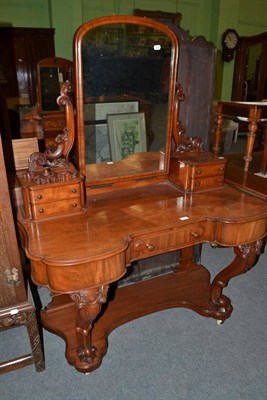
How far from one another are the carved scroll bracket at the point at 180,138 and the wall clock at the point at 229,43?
5719 millimetres

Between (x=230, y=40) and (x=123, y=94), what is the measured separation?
19.8 feet

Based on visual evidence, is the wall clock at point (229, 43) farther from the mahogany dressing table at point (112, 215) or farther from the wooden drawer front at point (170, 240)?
the wooden drawer front at point (170, 240)

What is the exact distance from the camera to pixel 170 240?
1.44 meters

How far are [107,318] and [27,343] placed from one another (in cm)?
49

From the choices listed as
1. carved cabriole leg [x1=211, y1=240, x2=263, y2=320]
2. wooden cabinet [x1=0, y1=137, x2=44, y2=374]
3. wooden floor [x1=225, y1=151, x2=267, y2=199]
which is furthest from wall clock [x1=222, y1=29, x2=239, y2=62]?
wooden cabinet [x1=0, y1=137, x2=44, y2=374]

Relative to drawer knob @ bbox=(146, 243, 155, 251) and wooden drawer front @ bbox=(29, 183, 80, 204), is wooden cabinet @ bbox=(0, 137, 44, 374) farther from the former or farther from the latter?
drawer knob @ bbox=(146, 243, 155, 251)

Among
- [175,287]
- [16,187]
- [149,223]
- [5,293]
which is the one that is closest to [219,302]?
[175,287]

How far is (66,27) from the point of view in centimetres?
582

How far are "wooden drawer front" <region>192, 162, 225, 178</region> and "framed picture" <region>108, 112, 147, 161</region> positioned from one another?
303 millimetres

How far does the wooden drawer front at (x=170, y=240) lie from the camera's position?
1372mm

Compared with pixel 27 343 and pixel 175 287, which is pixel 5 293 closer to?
pixel 27 343

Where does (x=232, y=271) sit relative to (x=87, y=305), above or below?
below

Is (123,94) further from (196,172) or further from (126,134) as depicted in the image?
(196,172)

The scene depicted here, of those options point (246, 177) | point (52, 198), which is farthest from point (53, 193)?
point (246, 177)
